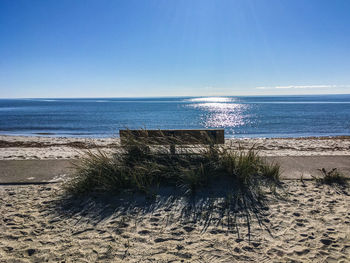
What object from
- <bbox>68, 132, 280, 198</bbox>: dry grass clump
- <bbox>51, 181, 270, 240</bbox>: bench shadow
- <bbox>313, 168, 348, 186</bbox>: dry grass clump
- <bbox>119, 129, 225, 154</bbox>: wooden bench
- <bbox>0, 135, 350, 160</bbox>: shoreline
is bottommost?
<bbox>0, 135, 350, 160</bbox>: shoreline

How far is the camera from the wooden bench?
467cm

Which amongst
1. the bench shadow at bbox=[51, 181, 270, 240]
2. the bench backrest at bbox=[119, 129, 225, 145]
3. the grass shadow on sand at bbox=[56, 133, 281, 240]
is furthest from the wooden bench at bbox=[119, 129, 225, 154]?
the bench shadow at bbox=[51, 181, 270, 240]

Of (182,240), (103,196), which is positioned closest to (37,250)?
(103,196)

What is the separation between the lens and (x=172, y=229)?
288 cm

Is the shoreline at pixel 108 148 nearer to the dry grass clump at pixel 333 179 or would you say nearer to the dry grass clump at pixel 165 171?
the dry grass clump at pixel 165 171

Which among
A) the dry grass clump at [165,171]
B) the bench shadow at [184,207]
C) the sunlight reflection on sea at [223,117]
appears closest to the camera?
the bench shadow at [184,207]

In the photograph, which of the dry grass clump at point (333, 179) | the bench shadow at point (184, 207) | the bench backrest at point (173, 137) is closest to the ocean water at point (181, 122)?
the bench backrest at point (173, 137)

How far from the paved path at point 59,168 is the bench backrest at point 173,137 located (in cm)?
132

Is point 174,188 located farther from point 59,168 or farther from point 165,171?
point 59,168

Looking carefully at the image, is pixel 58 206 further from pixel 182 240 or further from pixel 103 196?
pixel 182 240

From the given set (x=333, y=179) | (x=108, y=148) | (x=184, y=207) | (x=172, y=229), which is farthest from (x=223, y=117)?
(x=172, y=229)

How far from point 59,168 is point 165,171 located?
2.95m

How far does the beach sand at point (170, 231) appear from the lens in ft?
7.79

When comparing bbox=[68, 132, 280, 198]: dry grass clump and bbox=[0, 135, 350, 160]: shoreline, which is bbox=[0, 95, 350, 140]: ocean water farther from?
bbox=[0, 135, 350, 160]: shoreline
